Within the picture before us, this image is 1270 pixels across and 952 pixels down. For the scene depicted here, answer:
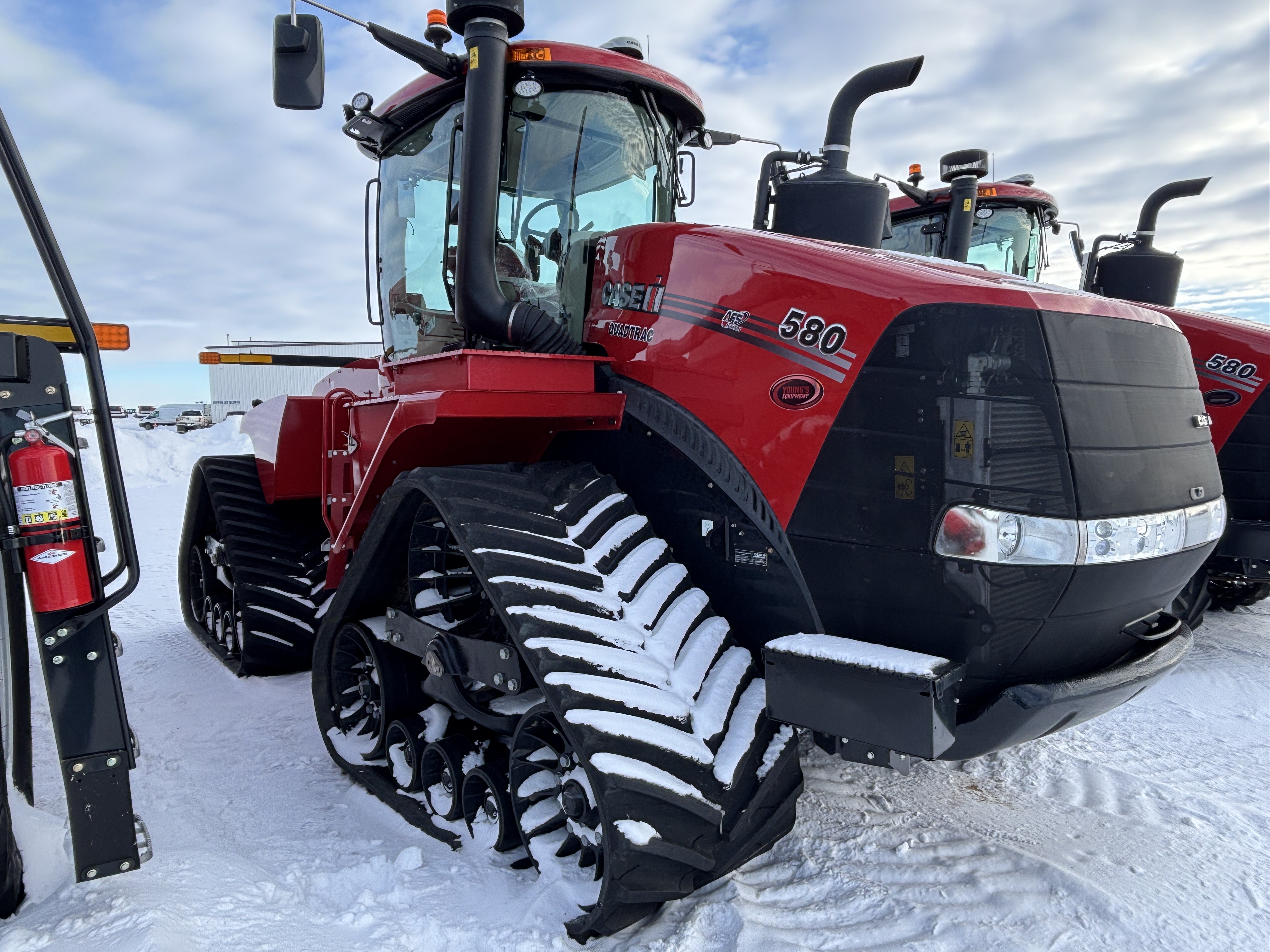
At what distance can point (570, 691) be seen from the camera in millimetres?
2074

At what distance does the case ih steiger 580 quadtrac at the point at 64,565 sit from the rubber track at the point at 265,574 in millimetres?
2062

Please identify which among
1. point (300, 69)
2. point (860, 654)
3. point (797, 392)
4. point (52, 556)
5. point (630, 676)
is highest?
point (300, 69)

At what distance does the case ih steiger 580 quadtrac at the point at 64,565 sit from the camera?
228cm

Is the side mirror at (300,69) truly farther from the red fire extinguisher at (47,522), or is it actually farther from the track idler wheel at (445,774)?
the track idler wheel at (445,774)

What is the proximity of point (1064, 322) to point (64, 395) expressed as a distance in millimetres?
2675

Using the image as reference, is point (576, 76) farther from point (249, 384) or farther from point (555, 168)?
point (249, 384)

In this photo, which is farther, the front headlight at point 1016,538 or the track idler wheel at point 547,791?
the track idler wheel at point 547,791

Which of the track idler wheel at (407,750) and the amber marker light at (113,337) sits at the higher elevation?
the amber marker light at (113,337)

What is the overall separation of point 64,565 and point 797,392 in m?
2.03

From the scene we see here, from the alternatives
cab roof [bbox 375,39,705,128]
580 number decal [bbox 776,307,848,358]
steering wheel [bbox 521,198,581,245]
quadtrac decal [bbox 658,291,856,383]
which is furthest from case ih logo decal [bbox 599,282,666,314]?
cab roof [bbox 375,39,705,128]

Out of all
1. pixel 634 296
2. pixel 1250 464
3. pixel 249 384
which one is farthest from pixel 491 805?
pixel 249 384

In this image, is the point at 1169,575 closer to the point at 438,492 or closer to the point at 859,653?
the point at 859,653

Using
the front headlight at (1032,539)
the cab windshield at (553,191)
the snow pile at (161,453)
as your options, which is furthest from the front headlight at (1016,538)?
the snow pile at (161,453)

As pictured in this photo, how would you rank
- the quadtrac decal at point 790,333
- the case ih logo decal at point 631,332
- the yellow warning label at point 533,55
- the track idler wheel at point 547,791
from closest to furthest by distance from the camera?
the quadtrac decal at point 790,333 < the track idler wheel at point 547,791 < the case ih logo decal at point 631,332 < the yellow warning label at point 533,55
